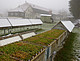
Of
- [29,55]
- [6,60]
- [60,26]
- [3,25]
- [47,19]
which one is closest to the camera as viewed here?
[6,60]

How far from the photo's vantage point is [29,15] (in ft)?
213

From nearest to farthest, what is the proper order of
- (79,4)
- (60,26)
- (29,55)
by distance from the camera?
(29,55) < (60,26) < (79,4)

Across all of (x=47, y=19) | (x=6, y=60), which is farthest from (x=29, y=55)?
(x=47, y=19)

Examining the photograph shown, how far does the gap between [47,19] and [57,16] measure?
38.3 meters

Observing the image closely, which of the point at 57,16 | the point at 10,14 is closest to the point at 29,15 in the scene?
the point at 10,14

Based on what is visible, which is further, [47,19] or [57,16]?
[57,16]

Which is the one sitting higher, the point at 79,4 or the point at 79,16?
the point at 79,4

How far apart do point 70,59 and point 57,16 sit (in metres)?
86.6

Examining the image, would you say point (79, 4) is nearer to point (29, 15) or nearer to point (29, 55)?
point (29, 15)

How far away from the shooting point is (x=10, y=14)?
204 feet

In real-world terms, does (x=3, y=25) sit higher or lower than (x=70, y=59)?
higher

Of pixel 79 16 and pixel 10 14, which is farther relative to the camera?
pixel 79 16

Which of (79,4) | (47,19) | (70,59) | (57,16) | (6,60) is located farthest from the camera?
(57,16)

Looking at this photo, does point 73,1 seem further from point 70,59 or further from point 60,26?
point 70,59
